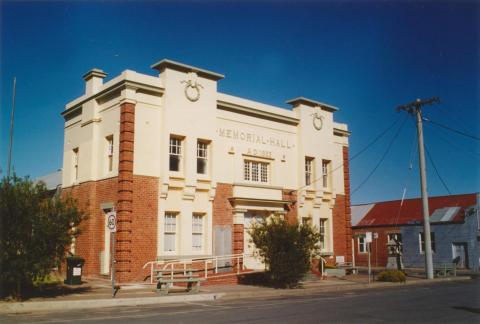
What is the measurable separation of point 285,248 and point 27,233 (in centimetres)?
1009

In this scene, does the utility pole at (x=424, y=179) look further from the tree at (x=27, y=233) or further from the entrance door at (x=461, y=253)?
the tree at (x=27, y=233)

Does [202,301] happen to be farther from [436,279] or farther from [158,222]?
[436,279]

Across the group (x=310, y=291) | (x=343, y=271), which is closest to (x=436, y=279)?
(x=343, y=271)

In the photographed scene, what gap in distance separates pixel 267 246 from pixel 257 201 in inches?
187

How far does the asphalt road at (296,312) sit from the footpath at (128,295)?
2.61 feet

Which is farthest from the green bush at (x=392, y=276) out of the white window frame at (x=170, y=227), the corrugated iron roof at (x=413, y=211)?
the corrugated iron roof at (x=413, y=211)

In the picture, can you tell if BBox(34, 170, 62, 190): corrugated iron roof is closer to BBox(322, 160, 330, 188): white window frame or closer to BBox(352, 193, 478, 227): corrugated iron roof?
BBox(322, 160, 330, 188): white window frame

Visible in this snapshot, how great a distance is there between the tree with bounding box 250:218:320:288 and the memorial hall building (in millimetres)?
1249

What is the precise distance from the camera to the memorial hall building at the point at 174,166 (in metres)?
20.9

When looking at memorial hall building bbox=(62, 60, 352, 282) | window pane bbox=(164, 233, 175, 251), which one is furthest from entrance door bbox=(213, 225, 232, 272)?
window pane bbox=(164, 233, 175, 251)

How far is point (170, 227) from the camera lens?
2198 centimetres

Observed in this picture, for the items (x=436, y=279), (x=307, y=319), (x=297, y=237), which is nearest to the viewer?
(x=307, y=319)

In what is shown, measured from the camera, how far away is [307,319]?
11.6 m

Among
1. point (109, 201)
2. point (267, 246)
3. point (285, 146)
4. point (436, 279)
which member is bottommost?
point (436, 279)
